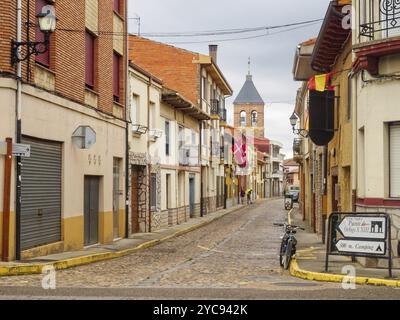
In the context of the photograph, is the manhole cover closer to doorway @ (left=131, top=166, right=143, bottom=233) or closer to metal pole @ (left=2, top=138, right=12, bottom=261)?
metal pole @ (left=2, top=138, right=12, bottom=261)

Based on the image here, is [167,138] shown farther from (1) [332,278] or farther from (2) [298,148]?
(1) [332,278]

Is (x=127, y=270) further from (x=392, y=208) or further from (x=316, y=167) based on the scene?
(x=316, y=167)

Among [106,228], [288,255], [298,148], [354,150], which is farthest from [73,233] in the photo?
[298,148]

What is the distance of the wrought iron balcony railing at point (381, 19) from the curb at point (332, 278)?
4781 mm

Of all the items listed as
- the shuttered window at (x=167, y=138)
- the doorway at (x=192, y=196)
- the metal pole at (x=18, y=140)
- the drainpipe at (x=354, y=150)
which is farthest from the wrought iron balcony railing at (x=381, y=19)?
the doorway at (x=192, y=196)

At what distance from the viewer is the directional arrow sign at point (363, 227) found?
41.5 ft

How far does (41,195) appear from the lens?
16.2 meters

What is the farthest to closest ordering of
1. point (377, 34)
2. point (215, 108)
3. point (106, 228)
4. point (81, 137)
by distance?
point (215, 108)
point (106, 228)
point (81, 137)
point (377, 34)

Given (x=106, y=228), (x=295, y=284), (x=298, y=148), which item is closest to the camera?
(x=295, y=284)

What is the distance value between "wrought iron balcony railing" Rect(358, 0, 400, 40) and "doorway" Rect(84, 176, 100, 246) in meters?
9.39

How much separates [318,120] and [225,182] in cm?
3648

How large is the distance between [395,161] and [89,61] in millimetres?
10057

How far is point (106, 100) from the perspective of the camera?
2156 cm

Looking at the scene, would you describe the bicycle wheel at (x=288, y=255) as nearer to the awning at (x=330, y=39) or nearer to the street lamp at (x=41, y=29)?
the awning at (x=330, y=39)
